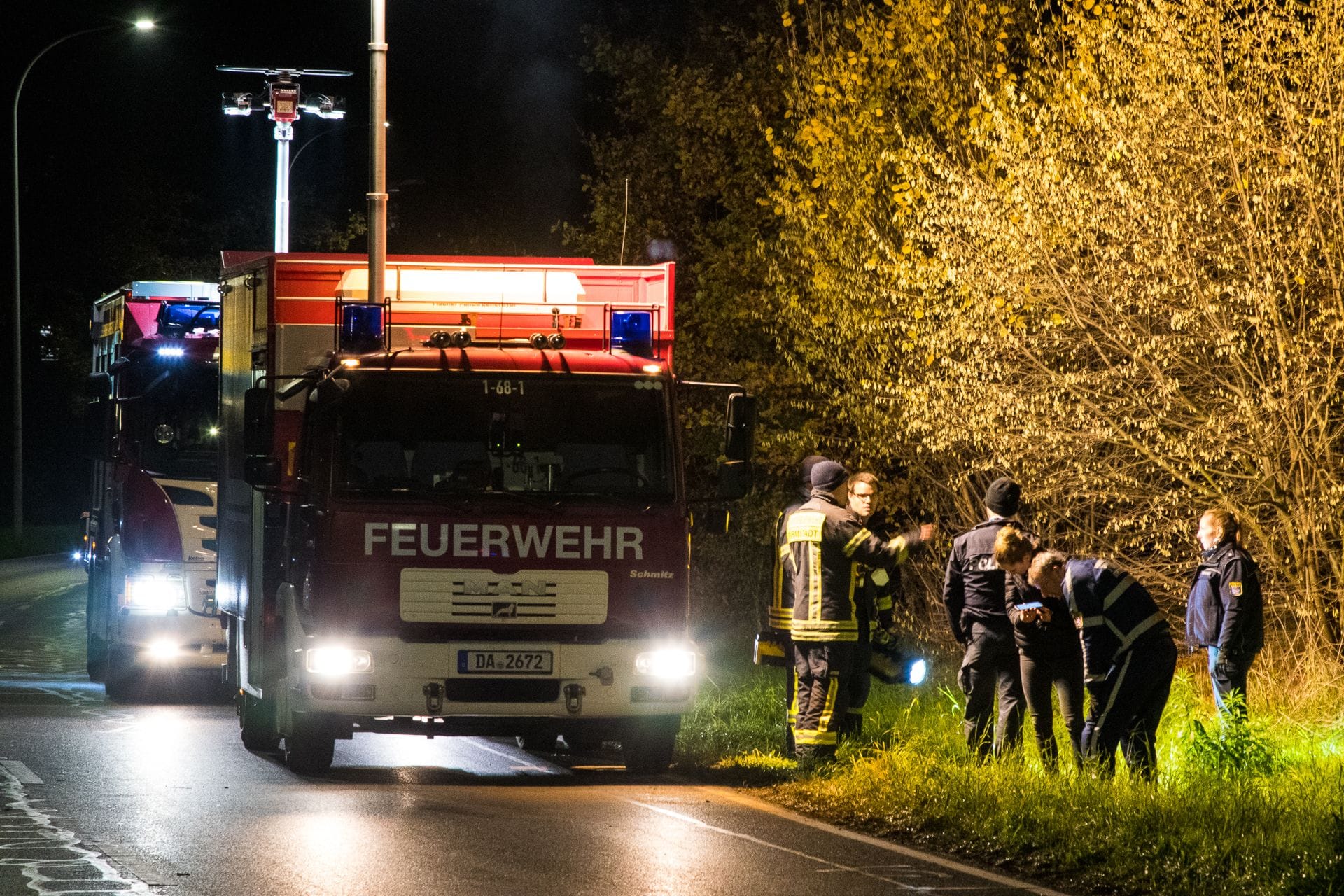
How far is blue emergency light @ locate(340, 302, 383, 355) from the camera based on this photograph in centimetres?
1241

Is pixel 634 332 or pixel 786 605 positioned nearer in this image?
pixel 786 605

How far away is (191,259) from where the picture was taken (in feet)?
184

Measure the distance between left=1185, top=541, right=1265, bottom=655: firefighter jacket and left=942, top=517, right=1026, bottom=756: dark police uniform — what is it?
1.28m

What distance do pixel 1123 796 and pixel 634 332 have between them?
4.50 metres

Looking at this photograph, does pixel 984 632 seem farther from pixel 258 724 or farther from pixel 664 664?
pixel 258 724

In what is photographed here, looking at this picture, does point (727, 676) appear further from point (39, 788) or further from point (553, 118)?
point (553, 118)

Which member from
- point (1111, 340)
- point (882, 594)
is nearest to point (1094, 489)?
point (1111, 340)

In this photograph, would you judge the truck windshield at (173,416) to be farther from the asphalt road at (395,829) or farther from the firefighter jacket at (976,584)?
the firefighter jacket at (976,584)

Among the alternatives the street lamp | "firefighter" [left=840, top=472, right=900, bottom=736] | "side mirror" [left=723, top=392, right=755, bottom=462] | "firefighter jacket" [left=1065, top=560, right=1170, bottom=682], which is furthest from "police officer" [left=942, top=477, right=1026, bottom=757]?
the street lamp

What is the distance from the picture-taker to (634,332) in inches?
508

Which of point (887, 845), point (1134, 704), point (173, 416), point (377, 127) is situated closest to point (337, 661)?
point (887, 845)

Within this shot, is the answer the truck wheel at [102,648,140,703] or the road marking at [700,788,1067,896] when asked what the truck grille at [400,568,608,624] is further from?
the truck wheel at [102,648,140,703]

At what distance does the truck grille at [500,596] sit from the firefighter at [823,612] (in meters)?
1.12

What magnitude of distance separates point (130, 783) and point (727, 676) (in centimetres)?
687
